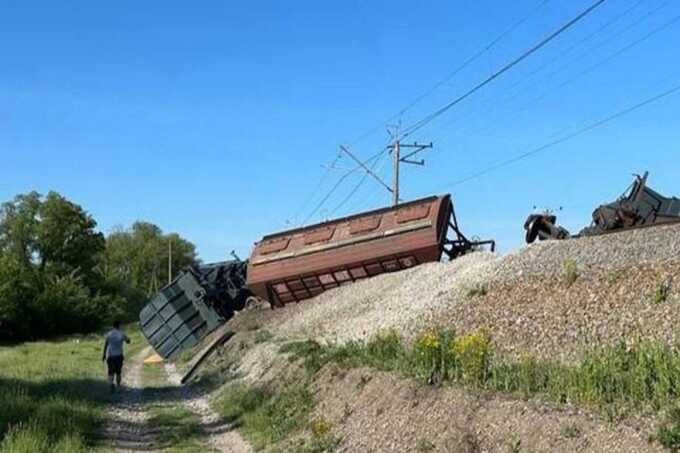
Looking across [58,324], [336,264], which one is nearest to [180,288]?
[336,264]

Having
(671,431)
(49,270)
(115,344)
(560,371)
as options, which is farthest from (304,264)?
(49,270)

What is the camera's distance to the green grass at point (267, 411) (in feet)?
44.1

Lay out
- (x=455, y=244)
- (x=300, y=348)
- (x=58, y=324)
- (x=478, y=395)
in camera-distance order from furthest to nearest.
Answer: (x=58, y=324) → (x=455, y=244) → (x=300, y=348) → (x=478, y=395)

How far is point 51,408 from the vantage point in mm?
14922

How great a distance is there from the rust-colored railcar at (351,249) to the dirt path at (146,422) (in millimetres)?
6896

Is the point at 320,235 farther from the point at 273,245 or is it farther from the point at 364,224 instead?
the point at 273,245

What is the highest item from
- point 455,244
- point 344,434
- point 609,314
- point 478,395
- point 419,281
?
point 455,244

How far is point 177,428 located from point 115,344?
6.03 meters

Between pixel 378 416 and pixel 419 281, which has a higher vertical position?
pixel 419 281

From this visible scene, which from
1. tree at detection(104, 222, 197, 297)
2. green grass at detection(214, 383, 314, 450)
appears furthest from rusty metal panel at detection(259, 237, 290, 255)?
tree at detection(104, 222, 197, 297)

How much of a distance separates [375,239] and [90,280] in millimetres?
64942

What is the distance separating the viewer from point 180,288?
34031mm

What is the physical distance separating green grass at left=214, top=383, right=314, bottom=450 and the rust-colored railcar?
32.3ft

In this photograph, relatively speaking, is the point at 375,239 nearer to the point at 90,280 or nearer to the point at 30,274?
the point at 30,274
